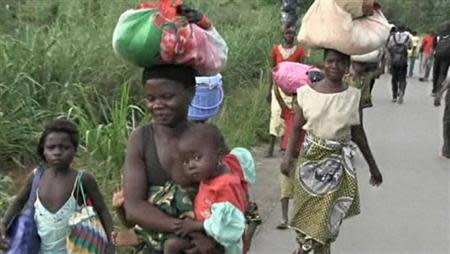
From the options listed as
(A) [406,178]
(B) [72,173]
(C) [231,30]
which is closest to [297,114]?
(B) [72,173]

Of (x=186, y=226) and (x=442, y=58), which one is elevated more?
(x=186, y=226)

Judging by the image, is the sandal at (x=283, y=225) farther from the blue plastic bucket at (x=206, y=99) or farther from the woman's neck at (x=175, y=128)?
the woman's neck at (x=175, y=128)

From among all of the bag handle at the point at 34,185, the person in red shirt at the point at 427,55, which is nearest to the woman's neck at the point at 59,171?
the bag handle at the point at 34,185

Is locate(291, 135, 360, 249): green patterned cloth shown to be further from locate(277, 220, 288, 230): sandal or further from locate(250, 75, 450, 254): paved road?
locate(277, 220, 288, 230): sandal

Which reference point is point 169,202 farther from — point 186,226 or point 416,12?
point 416,12

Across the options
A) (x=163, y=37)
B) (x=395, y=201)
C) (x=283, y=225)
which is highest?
(x=163, y=37)

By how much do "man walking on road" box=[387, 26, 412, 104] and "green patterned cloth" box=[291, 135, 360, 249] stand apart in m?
12.7

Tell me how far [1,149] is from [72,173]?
3.34 metres

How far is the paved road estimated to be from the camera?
6.98m

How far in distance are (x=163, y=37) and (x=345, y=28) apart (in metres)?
2.21

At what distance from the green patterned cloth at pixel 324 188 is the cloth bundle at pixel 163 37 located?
2192 mm

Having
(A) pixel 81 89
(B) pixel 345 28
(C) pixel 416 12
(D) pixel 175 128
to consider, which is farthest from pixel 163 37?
(C) pixel 416 12

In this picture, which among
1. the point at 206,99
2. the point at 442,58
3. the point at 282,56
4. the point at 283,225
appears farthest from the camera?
the point at 442,58

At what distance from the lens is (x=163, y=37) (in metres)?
3.18
